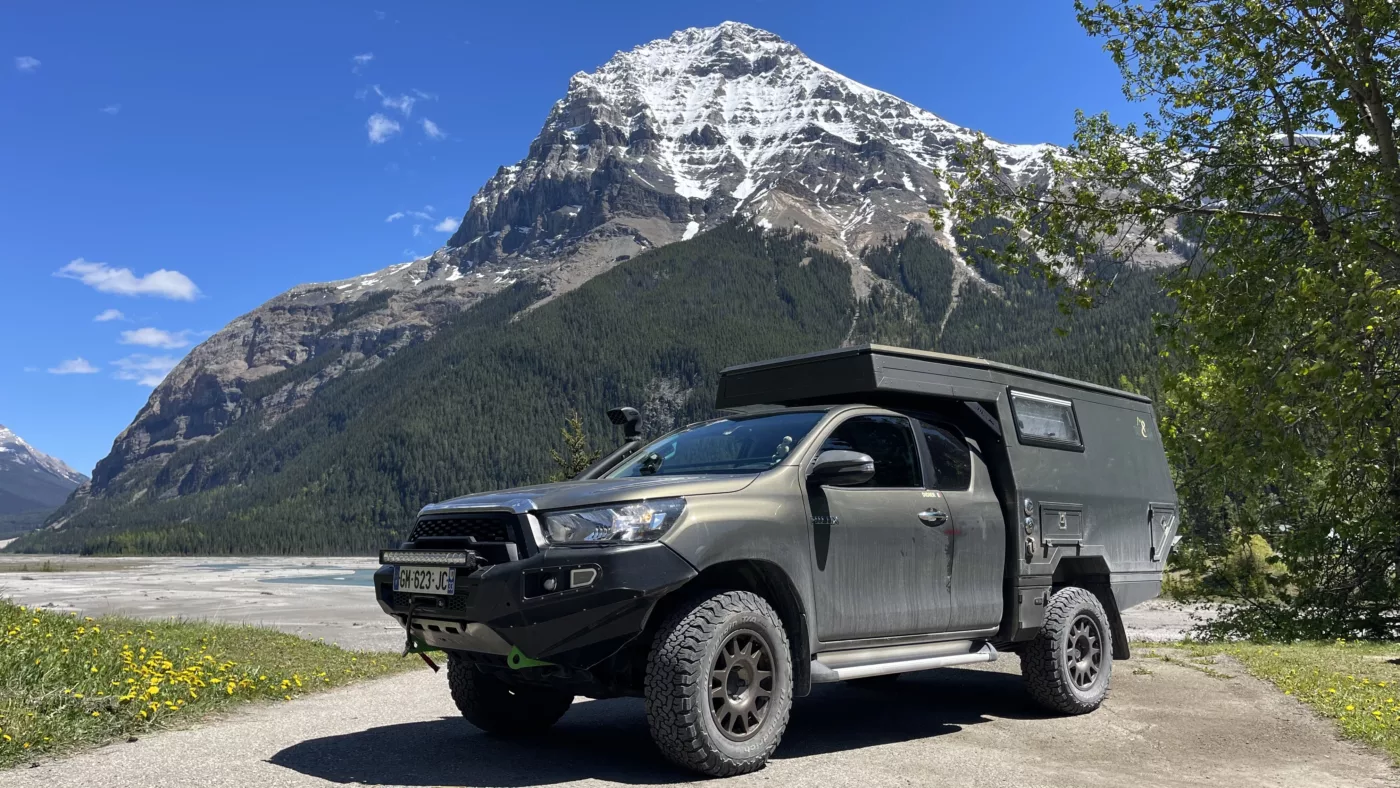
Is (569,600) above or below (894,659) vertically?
above

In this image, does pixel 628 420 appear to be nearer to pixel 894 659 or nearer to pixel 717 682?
pixel 894 659

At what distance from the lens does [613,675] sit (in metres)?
5.02

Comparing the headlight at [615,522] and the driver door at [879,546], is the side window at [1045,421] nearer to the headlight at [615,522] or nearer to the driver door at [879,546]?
the driver door at [879,546]

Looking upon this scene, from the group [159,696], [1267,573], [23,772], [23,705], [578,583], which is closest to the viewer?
[578,583]

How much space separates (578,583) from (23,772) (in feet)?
10.1

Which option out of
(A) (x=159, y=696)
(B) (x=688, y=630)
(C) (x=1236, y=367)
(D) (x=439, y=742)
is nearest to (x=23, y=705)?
(A) (x=159, y=696)

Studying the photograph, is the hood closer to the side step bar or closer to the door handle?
the side step bar

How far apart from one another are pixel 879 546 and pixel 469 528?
2.38 metres

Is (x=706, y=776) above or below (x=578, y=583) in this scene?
below

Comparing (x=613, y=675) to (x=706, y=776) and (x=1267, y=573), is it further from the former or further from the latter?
(x=1267, y=573)

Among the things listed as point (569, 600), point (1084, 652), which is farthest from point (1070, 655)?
point (569, 600)

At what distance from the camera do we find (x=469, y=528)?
5.07 meters

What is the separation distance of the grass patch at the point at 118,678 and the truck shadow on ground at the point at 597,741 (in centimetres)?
126

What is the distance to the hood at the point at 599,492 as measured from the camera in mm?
4852
